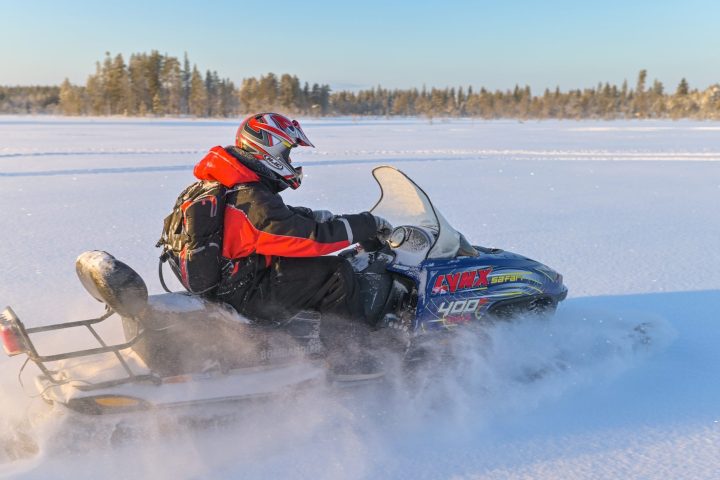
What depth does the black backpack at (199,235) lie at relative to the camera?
2.92m

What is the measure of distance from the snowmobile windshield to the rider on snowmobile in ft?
1.31

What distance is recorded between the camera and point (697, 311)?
4703 mm

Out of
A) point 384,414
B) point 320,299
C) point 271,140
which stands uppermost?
point 271,140

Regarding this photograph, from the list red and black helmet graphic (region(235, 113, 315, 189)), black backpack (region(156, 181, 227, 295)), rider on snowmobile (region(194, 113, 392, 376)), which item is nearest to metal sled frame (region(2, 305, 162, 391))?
black backpack (region(156, 181, 227, 295))

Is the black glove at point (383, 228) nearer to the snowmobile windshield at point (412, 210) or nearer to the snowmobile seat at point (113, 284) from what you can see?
the snowmobile windshield at point (412, 210)

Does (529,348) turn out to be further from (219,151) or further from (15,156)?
(15,156)

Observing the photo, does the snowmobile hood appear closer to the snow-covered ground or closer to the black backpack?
the black backpack

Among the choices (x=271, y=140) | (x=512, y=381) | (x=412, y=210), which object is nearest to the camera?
(x=271, y=140)

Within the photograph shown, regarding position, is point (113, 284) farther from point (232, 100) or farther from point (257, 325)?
point (232, 100)

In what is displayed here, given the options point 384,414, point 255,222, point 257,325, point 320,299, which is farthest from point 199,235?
point 384,414

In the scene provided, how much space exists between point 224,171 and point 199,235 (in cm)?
36

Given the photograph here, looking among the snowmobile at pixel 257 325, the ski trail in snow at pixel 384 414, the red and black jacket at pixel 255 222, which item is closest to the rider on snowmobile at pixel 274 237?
the red and black jacket at pixel 255 222

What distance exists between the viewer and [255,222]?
2973 millimetres

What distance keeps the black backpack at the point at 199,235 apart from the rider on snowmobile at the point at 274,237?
2.1 inches
